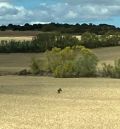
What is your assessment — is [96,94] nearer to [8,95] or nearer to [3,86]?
[8,95]

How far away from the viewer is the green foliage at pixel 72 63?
3991cm

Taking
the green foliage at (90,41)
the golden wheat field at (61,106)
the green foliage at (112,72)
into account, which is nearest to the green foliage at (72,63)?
the green foliage at (112,72)

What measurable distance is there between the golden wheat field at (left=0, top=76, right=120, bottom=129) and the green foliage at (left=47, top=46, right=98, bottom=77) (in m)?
10.1

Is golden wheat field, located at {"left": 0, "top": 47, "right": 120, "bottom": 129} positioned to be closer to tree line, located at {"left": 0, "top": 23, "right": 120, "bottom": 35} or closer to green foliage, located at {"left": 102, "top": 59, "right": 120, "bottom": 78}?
green foliage, located at {"left": 102, "top": 59, "right": 120, "bottom": 78}

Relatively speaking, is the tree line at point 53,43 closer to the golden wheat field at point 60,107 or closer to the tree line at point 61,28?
the tree line at point 61,28

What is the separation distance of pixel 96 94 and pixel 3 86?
6189 mm

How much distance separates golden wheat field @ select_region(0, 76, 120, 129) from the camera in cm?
1666

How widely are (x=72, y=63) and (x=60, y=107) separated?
20480mm

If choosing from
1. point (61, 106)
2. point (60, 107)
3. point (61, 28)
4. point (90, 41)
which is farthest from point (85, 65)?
point (61, 28)

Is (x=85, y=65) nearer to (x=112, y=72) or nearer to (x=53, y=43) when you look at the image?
(x=112, y=72)

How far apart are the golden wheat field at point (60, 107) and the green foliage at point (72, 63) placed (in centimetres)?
1006

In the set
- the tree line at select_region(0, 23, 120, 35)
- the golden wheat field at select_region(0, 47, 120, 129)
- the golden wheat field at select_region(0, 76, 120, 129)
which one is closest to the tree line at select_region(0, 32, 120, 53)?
the tree line at select_region(0, 23, 120, 35)

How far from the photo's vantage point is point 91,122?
16.9 meters

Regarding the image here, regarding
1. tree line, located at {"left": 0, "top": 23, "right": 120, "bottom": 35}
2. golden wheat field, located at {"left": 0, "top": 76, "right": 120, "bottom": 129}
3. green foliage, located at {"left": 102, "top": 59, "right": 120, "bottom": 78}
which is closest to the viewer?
golden wheat field, located at {"left": 0, "top": 76, "right": 120, "bottom": 129}
